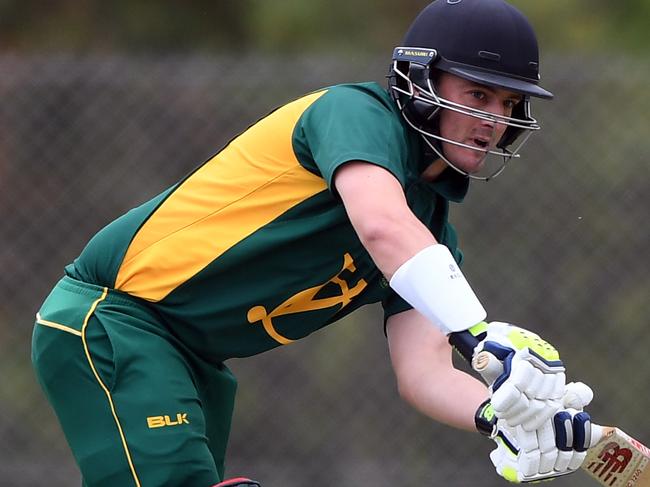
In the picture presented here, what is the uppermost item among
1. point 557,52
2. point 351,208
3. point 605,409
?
point 351,208

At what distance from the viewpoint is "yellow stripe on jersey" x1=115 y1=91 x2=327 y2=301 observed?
11.5 feet

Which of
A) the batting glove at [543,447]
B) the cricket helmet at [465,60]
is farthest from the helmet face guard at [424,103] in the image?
the batting glove at [543,447]

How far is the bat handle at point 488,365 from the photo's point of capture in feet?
9.42

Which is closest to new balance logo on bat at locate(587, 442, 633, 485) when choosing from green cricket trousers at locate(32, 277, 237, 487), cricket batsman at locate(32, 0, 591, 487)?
cricket batsman at locate(32, 0, 591, 487)

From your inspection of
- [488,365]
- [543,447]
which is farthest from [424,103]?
[543,447]

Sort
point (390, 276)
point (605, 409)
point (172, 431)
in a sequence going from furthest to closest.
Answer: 1. point (605, 409)
2. point (172, 431)
3. point (390, 276)

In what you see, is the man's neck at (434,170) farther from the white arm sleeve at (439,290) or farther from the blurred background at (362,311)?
the blurred background at (362,311)

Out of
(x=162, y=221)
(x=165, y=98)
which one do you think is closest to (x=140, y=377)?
(x=162, y=221)

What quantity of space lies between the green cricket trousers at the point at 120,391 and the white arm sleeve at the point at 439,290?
2.69 feet

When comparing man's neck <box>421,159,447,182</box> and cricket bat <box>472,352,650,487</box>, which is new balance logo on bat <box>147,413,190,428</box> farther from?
cricket bat <box>472,352,650,487</box>

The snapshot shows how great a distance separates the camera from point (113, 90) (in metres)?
6.73

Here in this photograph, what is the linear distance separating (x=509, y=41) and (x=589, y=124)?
9.97 feet

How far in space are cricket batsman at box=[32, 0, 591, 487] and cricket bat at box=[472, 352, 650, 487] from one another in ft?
1.07

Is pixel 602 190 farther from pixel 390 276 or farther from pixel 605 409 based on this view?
pixel 390 276
